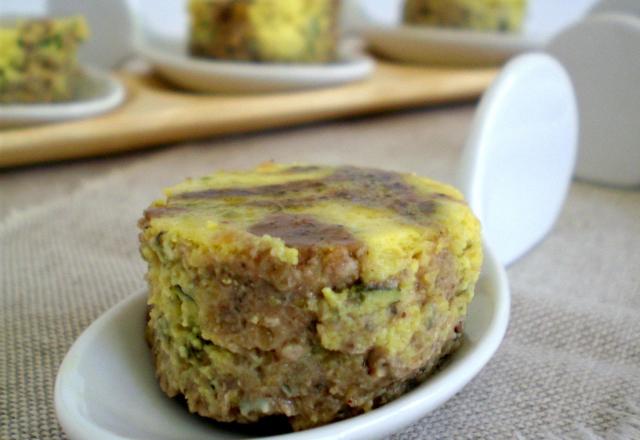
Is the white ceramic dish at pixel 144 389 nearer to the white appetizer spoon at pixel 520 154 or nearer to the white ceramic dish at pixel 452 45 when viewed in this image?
the white appetizer spoon at pixel 520 154

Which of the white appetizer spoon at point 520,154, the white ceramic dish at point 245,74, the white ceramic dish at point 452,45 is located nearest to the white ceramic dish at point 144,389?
the white appetizer spoon at point 520,154

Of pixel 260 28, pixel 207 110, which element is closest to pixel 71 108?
pixel 207 110

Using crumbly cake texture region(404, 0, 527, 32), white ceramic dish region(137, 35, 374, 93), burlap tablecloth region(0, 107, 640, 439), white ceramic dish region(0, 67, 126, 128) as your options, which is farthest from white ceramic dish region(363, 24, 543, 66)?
white ceramic dish region(0, 67, 126, 128)

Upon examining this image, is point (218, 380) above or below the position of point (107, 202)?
above

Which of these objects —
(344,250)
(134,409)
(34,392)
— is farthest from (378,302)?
(34,392)

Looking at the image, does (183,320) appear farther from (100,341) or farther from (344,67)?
(344,67)

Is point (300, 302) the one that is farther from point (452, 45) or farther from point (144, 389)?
point (452, 45)
